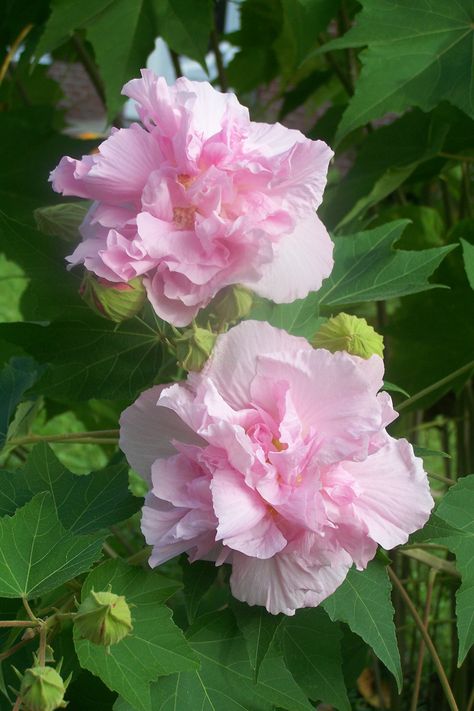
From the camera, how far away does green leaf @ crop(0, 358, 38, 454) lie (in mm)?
679

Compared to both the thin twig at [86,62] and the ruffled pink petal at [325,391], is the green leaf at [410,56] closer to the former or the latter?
the ruffled pink petal at [325,391]

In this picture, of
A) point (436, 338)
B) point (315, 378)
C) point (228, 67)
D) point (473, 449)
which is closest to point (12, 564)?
point (315, 378)

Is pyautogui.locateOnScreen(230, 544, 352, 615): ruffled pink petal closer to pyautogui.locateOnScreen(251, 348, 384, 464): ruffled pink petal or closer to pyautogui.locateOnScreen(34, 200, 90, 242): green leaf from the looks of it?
pyautogui.locateOnScreen(251, 348, 384, 464): ruffled pink petal

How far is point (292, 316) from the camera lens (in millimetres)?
617

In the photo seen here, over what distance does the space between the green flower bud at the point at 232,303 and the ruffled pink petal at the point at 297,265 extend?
12 millimetres

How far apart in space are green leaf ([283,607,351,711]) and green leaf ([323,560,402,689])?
87 mm

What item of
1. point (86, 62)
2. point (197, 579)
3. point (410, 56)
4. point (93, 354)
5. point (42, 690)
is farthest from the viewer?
point (86, 62)

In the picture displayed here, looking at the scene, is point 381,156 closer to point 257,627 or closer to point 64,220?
point 64,220

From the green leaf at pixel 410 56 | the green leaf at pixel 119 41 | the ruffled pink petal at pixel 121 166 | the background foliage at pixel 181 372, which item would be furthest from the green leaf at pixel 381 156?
the ruffled pink petal at pixel 121 166

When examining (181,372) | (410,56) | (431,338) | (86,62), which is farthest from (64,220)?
(86,62)

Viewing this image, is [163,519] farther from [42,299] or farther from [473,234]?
[473,234]

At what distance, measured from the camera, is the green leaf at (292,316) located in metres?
0.61

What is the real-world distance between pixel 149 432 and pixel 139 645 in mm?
118

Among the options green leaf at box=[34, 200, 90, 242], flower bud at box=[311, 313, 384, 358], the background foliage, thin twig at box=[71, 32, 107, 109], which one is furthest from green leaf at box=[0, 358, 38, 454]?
thin twig at box=[71, 32, 107, 109]
